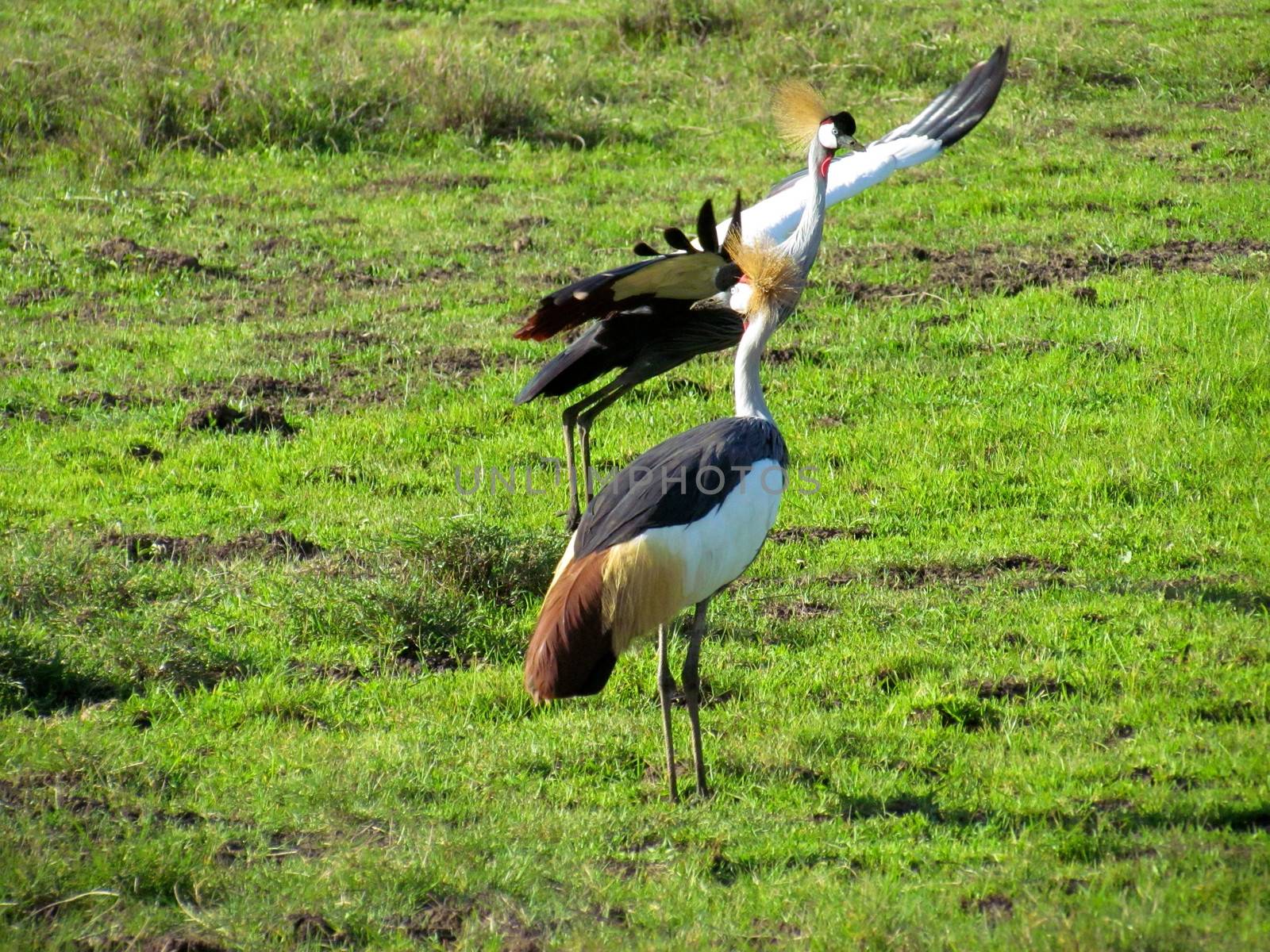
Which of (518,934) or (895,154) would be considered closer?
(518,934)

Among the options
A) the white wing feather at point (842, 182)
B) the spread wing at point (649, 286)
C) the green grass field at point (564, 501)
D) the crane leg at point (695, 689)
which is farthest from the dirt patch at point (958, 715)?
the white wing feather at point (842, 182)

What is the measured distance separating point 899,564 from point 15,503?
3.61 metres

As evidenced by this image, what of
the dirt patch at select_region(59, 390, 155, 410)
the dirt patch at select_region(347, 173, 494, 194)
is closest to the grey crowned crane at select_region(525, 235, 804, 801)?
the dirt patch at select_region(59, 390, 155, 410)

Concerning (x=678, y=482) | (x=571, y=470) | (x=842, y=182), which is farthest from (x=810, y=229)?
(x=678, y=482)

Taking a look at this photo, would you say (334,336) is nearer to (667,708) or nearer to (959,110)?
(959,110)

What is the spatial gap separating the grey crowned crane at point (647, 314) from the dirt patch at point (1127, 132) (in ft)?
14.5

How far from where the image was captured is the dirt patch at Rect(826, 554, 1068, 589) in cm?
534

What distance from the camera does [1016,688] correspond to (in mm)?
4531

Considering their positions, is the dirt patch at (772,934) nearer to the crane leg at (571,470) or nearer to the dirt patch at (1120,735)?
the dirt patch at (1120,735)

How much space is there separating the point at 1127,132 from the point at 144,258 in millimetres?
6846

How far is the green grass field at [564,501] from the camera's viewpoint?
11.6ft

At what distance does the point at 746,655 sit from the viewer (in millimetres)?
4898

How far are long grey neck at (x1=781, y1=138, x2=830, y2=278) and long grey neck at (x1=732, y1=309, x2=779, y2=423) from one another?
1.53m

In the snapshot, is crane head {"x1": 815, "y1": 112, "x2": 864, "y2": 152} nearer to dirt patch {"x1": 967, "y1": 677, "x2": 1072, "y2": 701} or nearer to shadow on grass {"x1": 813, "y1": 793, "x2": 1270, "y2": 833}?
dirt patch {"x1": 967, "y1": 677, "x2": 1072, "y2": 701}
